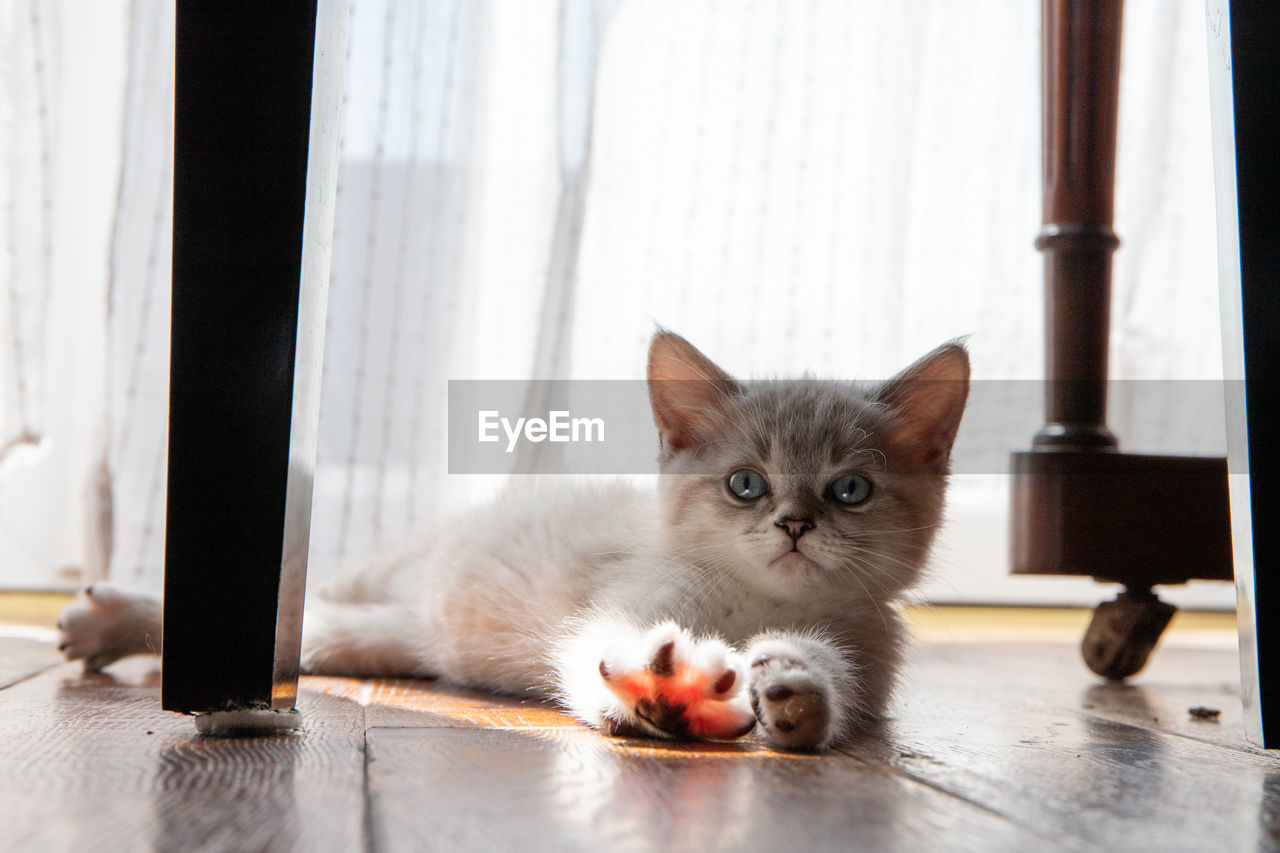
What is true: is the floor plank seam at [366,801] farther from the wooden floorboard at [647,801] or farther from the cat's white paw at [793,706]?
the cat's white paw at [793,706]

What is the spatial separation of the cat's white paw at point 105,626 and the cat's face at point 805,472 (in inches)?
24.8

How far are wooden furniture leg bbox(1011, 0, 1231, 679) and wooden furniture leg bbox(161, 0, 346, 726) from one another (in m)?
1.14

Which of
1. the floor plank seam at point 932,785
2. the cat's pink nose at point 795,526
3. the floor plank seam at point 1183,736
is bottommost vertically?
the floor plank seam at point 1183,736

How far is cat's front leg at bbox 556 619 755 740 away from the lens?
83cm

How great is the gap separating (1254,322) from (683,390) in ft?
2.07

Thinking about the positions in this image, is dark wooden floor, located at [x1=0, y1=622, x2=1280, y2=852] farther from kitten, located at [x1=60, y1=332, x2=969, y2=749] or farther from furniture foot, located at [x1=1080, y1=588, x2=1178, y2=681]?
furniture foot, located at [x1=1080, y1=588, x2=1178, y2=681]

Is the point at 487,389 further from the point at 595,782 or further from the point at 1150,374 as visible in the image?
the point at 1150,374

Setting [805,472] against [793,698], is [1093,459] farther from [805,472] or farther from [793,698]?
[793,698]

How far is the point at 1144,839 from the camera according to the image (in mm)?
593

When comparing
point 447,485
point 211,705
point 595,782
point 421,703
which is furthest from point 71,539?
point 595,782

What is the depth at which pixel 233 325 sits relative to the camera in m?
Answer: 0.73

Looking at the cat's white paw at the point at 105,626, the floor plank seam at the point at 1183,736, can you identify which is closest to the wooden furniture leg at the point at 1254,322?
the floor plank seam at the point at 1183,736

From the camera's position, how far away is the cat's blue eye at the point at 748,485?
1158mm

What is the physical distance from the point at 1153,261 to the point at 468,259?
5.62ft
